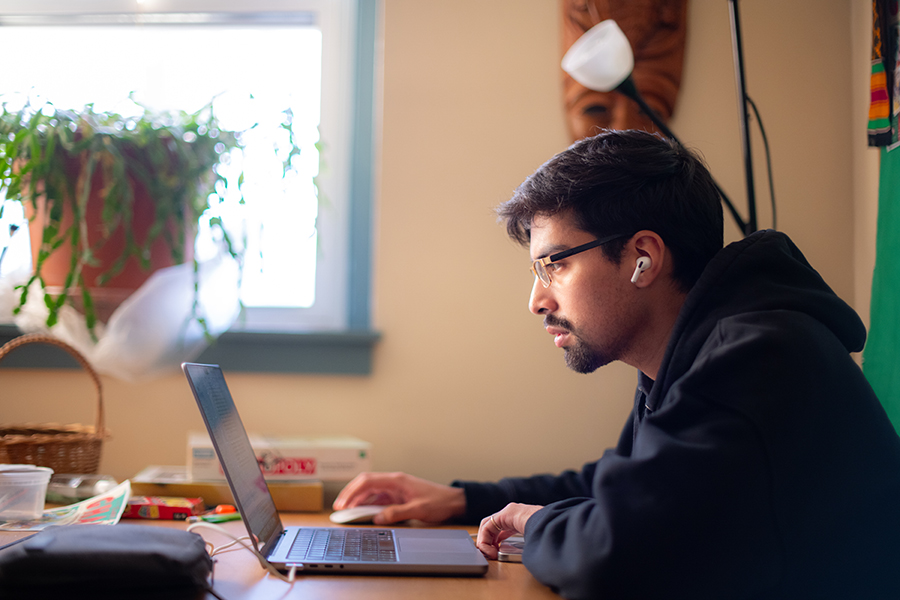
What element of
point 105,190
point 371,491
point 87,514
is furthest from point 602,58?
point 87,514

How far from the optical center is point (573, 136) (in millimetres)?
1576

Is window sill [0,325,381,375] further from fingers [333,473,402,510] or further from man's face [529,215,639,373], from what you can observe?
man's face [529,215,639,373]

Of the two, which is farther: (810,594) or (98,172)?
(98,172)

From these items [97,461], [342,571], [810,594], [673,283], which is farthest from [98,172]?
[810,594]

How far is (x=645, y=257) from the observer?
3.10ft

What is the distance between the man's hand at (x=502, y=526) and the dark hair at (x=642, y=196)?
1.28 feet

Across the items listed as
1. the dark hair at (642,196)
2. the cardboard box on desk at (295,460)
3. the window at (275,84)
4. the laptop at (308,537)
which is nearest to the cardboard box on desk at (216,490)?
the cardboard box on desk at (295,460)

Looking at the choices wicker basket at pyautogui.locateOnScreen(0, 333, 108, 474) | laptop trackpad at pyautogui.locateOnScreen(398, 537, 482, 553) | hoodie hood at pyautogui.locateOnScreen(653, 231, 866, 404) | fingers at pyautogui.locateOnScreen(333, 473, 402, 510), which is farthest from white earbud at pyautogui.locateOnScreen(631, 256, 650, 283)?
wicker basket at pyautogui.locateOnScreen(0, 333, 108, 474)

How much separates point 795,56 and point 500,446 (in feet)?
3.92

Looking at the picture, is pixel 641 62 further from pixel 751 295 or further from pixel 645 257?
pixel 751 295

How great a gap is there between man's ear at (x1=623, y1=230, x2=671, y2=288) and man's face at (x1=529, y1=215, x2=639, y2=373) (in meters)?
0.02

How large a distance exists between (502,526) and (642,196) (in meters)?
→ 0.53

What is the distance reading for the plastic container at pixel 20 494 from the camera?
39.0 inches

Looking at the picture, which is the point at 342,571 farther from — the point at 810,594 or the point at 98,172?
the point at 98,172
